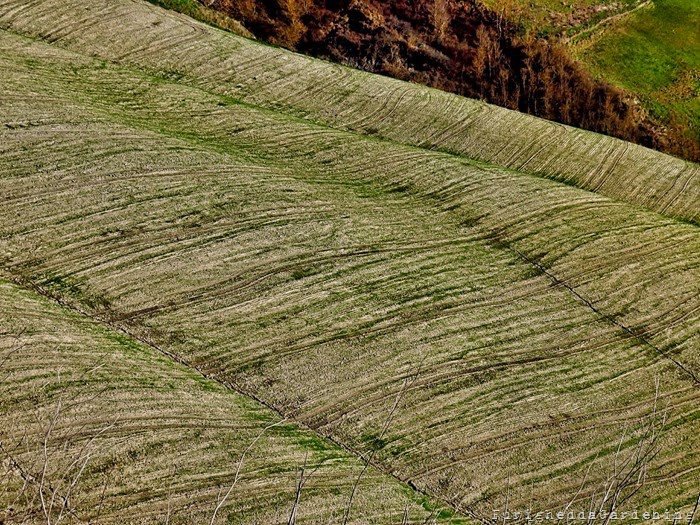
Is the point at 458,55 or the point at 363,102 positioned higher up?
the point at 458,55

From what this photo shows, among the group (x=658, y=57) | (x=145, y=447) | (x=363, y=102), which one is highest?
(x=658, y=57)

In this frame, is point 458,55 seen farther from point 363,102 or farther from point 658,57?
point 363,102

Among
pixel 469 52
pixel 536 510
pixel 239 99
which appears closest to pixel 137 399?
pixel 536 510

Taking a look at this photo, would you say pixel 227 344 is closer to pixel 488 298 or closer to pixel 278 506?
pixel 278 506

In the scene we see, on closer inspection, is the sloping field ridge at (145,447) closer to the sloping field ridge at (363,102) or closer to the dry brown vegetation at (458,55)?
the sloping field ridge at (363,102)

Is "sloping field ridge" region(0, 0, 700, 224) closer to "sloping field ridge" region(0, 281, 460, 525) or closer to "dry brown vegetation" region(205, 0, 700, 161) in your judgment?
"dry brown vegetation" region(205, 0, 700, 161)

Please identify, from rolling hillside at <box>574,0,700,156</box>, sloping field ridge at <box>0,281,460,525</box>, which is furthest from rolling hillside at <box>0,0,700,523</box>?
rolling hillside at <box>574,0,700,156</box>

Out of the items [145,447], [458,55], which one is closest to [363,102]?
[458,55]
